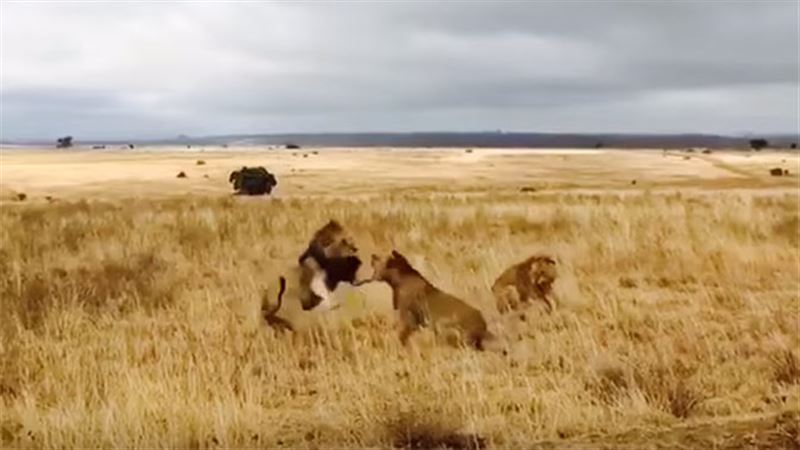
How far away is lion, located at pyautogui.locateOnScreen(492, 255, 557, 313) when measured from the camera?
906cm

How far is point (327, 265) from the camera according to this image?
898cm

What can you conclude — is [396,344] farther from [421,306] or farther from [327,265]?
[327,265]

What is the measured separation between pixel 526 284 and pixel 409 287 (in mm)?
1649

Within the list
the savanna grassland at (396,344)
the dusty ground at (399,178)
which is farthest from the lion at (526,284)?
the dusty ground at (399,178)

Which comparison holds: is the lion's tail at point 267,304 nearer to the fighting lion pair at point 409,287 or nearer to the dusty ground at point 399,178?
the fighting lion pair at point 409,287

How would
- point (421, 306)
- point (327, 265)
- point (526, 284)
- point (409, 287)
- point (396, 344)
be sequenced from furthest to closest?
1. point (526, 284)
2. point (327, 265)
3. point (409, 287)
4. point (421, 306)
5. point (396, 344)

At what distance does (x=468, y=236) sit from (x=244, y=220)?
3.97 metres

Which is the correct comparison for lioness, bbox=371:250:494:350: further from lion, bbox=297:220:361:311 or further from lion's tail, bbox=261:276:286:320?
lion's tail, bbox=261:276:286:320

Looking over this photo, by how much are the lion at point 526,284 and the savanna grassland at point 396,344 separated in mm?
167

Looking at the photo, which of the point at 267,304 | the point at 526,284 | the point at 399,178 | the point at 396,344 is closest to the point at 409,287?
the point at 396,344

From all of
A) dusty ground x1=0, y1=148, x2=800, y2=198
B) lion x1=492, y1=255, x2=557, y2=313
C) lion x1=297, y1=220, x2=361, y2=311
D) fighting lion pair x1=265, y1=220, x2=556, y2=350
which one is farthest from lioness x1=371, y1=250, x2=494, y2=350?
dusty ground x1=0, y1=148, x2=800, y2=198

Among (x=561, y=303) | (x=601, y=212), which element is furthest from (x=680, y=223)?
(x=561, y=303)

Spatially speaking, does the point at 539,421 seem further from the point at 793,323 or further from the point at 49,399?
the point at 793,323

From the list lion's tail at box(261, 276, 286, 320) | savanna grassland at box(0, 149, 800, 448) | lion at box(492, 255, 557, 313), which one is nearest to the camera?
savanna grassland at box(0, 149, 800, 448)
